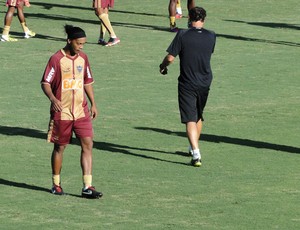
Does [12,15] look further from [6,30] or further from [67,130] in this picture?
[67,130]

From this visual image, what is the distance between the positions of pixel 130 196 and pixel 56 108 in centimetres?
123

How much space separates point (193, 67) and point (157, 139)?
1.84m

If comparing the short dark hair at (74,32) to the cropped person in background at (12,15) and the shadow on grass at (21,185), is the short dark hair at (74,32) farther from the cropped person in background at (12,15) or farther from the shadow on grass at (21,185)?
the cropped person in background at (12,15)

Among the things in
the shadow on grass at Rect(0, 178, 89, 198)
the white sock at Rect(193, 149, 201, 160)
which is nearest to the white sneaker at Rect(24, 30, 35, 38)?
the white sock at Rect(193, 149, 201, 160)

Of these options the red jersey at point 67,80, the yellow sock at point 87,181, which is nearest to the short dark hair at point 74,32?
the red jersey at point 67,80

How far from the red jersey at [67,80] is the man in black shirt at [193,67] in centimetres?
191

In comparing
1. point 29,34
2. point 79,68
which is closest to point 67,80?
point 79,68

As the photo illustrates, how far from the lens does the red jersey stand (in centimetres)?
1157

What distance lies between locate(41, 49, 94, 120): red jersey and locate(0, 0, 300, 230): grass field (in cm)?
91

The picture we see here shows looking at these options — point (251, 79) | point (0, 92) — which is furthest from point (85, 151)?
point (251, 79)

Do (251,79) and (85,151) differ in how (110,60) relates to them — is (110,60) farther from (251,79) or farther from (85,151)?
(85,151)

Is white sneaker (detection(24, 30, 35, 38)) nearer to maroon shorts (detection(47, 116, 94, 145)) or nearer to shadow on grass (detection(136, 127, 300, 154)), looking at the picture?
shadow on grass (detection(136, 127, 300, 154))

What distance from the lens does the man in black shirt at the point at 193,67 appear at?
13.4 m

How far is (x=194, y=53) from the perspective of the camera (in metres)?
13.5
